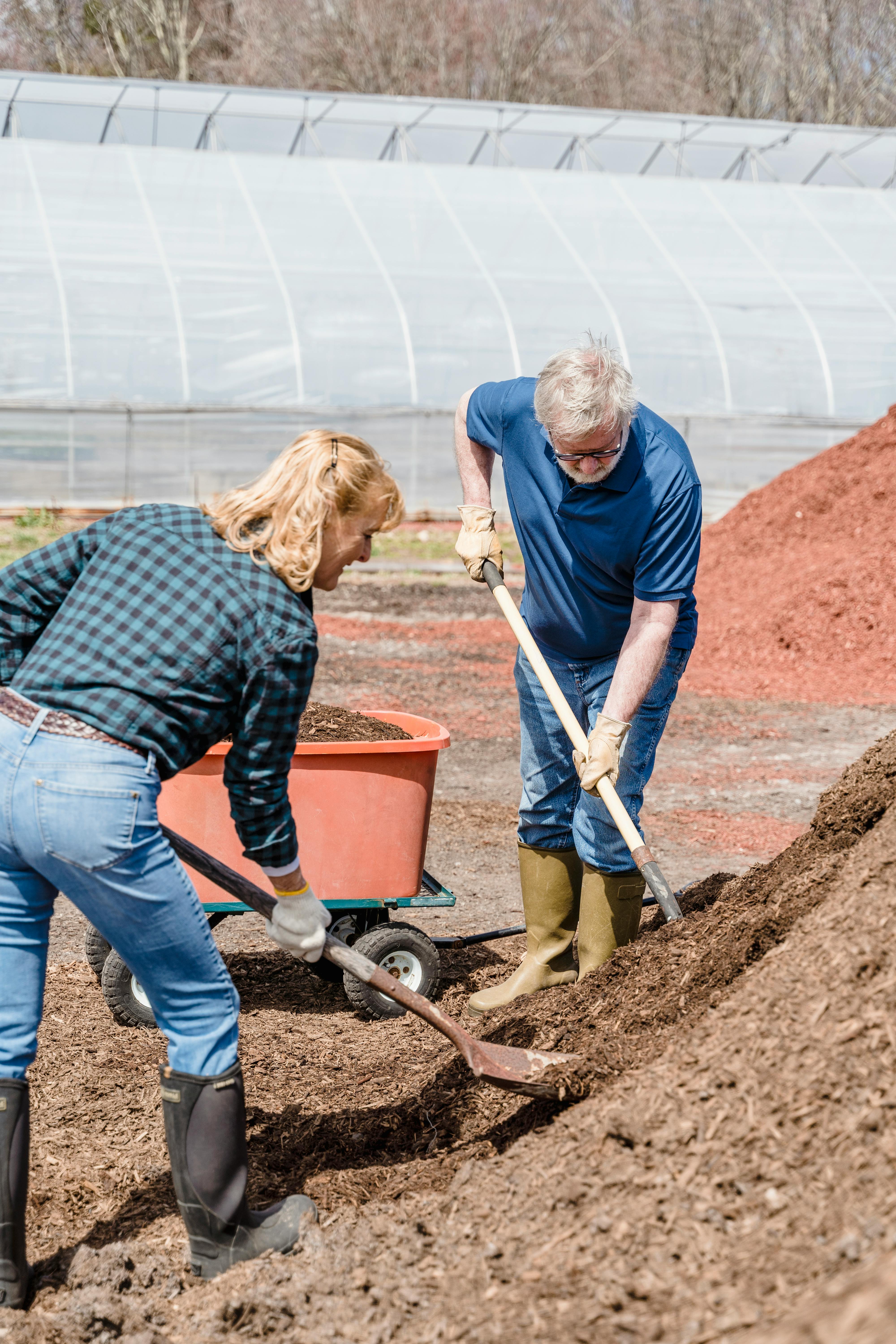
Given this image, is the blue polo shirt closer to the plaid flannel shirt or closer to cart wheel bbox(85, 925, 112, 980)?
the plaid flannel shirt

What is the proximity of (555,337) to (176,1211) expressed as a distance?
1497 centimetres

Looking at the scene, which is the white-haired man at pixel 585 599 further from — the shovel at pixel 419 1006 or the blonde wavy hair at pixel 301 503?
the blonde wavy hair at pixel 301 503

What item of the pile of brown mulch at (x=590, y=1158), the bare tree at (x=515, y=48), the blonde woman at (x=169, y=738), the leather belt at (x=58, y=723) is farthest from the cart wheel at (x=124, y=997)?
the bare tree at (x=515, y=48)

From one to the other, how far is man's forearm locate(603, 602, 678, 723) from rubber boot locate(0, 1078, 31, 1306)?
6.15 ft

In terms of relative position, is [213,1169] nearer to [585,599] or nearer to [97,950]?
[97,950]

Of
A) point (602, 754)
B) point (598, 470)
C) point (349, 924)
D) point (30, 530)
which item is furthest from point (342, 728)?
point (30, 530)

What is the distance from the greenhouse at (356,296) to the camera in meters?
15.0

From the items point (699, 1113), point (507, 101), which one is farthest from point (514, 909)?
point (507, 101)

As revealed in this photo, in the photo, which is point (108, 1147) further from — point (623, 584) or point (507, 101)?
point (507, 101)

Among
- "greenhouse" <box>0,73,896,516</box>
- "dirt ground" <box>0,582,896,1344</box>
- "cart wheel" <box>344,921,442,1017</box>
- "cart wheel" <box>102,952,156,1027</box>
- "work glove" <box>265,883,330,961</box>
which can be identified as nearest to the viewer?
"dirt ground" <box>0,582,896,1344</box>

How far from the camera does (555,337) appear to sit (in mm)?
16516

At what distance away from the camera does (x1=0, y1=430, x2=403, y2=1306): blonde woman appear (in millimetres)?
2273

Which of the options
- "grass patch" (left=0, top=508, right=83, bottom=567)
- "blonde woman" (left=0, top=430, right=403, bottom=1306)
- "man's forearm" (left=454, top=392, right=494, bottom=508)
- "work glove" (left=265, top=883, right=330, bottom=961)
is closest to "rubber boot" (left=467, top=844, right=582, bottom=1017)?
"man's forearm" (left=454, top=392, right=494, bottom=508)

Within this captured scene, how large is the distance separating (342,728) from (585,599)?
0.98 meters
